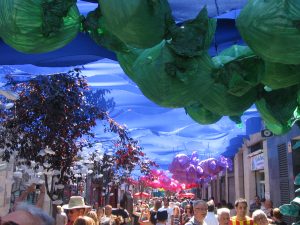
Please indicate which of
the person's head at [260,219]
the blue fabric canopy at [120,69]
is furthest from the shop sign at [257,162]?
the person's head at [260,219]

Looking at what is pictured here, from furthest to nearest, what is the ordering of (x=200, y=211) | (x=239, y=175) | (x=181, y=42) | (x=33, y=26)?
(x=239, y=175) → (x=200, y=211) → (x=33, y=26) → (x=181, y=42)

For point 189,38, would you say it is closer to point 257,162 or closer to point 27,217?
point 27,217

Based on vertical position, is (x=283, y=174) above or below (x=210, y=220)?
above

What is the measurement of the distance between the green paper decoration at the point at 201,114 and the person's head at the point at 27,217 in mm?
942

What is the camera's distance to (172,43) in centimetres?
153

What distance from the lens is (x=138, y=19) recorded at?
4.85ft

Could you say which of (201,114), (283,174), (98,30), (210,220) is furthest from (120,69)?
(283,174)

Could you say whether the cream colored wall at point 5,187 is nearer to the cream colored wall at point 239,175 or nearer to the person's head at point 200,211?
the person's head at point 200,211

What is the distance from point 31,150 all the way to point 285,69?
250 inches

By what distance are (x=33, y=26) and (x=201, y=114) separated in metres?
0.98

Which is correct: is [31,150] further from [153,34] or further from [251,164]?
[251,164]

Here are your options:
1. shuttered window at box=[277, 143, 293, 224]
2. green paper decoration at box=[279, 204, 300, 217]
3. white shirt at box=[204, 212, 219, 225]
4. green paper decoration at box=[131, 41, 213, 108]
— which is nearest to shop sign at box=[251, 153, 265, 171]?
shuttered window at box=[277, 143, 293, 224]

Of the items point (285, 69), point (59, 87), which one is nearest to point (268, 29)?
point (285, 69)

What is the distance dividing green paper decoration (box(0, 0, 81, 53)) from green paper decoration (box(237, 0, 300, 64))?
73cm
